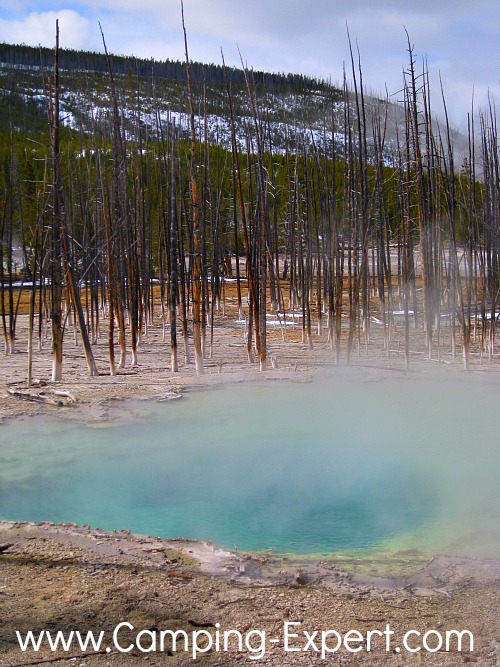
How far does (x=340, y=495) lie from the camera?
5.54 meters

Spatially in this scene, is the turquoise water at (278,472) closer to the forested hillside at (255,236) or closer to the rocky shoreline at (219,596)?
the rocky shoreline at (219,596)

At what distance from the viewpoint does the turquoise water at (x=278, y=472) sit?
4.89 meters

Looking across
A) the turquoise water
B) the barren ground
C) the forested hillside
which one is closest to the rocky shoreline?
the barren ground

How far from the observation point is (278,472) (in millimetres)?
6113

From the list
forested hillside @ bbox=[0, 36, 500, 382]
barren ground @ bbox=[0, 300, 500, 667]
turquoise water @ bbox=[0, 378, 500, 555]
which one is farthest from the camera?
forested hillside @ bbox=[0, 36, 500, 382]

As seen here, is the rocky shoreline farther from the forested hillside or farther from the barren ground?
the forested hillside

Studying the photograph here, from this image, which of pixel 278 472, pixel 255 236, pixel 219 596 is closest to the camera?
pixel 219 596

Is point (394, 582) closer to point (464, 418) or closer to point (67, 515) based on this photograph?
point (67, 515)

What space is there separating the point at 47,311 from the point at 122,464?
10.0 m

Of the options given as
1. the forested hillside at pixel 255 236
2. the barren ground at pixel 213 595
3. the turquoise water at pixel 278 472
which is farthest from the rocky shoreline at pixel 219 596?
the forested hillside at pixel 255 236

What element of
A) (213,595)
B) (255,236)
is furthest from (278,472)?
(255,236)

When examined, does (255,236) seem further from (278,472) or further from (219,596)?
(219,596)

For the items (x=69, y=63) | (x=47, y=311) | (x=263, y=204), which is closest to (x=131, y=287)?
(x=263, y=204)

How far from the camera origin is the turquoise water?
16.0 ft
